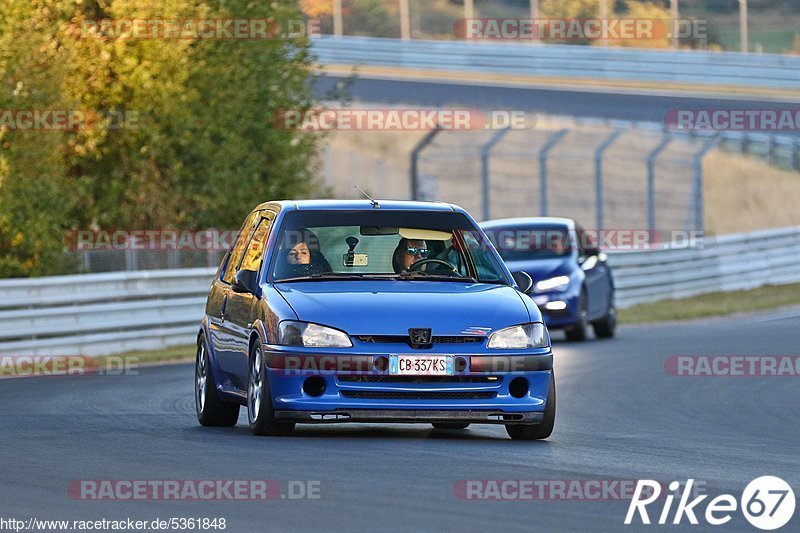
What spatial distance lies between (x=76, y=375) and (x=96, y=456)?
8.76m

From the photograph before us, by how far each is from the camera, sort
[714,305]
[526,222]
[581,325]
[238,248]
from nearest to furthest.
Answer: [238,248]
[581,325]
[526,222]
[714,305]

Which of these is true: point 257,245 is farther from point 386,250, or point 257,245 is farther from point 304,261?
point 386,250

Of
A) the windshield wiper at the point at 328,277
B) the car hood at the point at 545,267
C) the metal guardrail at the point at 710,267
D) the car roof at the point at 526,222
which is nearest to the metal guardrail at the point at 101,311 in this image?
the car roof at the point at 526,222

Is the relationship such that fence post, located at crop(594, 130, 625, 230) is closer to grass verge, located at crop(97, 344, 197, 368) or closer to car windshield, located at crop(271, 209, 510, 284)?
grass verge, located at crop(97, 344, 197, 368)

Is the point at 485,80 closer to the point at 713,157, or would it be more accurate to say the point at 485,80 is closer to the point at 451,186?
the point at 451,186

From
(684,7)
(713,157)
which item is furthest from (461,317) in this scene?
(713,157)

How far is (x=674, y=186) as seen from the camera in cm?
5022

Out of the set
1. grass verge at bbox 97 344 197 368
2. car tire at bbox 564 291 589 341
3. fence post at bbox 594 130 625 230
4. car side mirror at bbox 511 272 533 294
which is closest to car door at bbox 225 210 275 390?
car side mirror at bbox 511 272 533 294

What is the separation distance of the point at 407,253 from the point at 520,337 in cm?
122

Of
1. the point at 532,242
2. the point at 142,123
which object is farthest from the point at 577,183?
the point at 142,123

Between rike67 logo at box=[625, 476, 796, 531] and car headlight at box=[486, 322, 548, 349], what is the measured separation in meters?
1.98

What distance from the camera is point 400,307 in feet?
36.6

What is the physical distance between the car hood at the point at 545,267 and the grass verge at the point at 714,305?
5.34 meters

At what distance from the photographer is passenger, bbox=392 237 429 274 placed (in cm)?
1212
